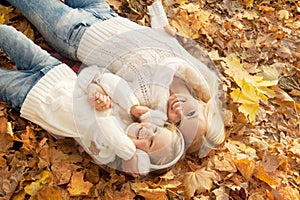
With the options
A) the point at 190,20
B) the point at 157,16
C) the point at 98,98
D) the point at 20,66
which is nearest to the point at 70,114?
the point at 98,98

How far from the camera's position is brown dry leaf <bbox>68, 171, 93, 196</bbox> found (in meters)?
1.76

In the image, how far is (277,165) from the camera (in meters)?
1.98

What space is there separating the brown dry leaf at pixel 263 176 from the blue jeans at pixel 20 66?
0.93 meters

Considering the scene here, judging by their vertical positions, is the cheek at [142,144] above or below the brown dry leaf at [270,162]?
above

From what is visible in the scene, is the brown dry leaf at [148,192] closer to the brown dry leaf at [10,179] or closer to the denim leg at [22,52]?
the brown dry leaf at [10,179]

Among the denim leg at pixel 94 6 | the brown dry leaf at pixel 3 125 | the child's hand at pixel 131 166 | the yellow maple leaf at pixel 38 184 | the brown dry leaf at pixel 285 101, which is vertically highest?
the denim leg at pixel 94 6

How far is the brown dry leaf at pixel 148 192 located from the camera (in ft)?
5.83

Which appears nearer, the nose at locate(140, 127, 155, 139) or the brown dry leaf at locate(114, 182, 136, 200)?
the nose at locate(140, 127, 155, 139)

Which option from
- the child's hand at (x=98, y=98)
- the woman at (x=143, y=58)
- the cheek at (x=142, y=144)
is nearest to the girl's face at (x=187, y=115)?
the woman at (x=143, y=58)

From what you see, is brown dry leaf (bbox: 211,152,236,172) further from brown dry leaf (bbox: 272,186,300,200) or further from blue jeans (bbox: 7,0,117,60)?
blue jeans (bbox: 7,0,117,60)

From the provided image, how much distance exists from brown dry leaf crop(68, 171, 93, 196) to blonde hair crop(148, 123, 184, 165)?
0.27m

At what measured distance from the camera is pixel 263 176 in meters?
1.93

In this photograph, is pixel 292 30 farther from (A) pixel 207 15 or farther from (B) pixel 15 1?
(B) pixel 15 1

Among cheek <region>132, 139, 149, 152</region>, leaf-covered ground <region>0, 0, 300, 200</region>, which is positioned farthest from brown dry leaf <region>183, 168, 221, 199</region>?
cheek <region>132, 139, 149, 152</region>
